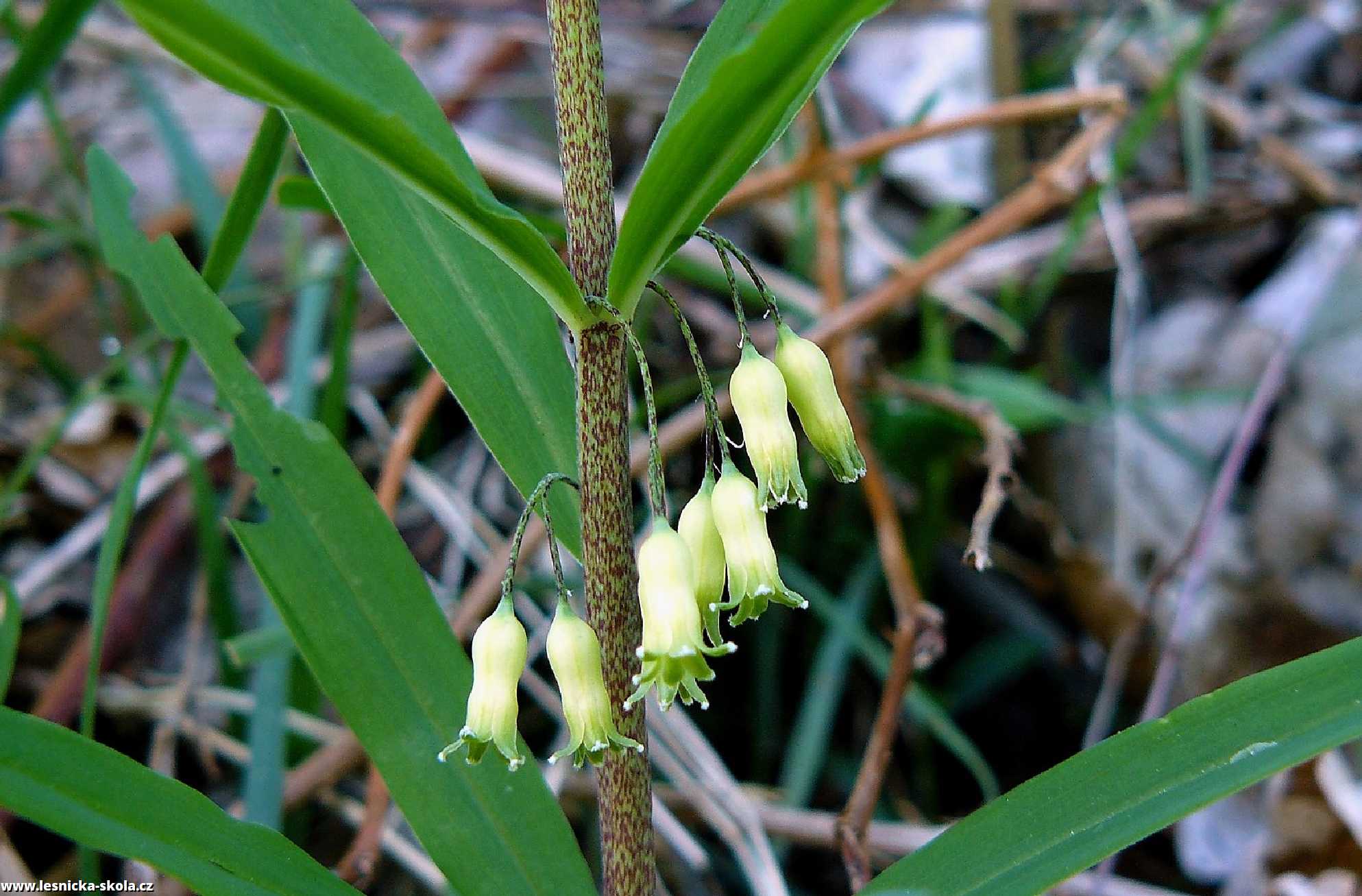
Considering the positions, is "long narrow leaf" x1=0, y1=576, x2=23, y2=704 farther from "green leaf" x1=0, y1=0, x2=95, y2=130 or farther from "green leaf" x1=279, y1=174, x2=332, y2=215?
"green leaf" x1=0, y1=0, x2=95, y2=130

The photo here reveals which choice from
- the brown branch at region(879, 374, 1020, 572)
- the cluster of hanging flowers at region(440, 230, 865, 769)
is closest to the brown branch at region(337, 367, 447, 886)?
the cluster of hanging flowers at region(440, 230, 865, 769)

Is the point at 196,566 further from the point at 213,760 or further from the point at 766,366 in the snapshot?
the point at 766,366

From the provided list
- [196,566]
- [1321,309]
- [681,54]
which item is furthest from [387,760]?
[681,54]

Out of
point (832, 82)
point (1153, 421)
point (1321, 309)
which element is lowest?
point (1153, 421)

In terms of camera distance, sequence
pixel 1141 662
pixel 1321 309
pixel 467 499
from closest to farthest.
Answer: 1. pixel 467 499
2. pixel 1141 662
3. pixel 1321 309

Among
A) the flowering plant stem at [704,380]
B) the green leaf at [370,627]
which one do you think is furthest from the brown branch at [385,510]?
the flowering plant stem at [704,380]

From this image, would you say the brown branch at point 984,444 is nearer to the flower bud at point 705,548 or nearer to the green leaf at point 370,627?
the flower bud at point 705,548

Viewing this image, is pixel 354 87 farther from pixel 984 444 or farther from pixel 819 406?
pixel 984 444
